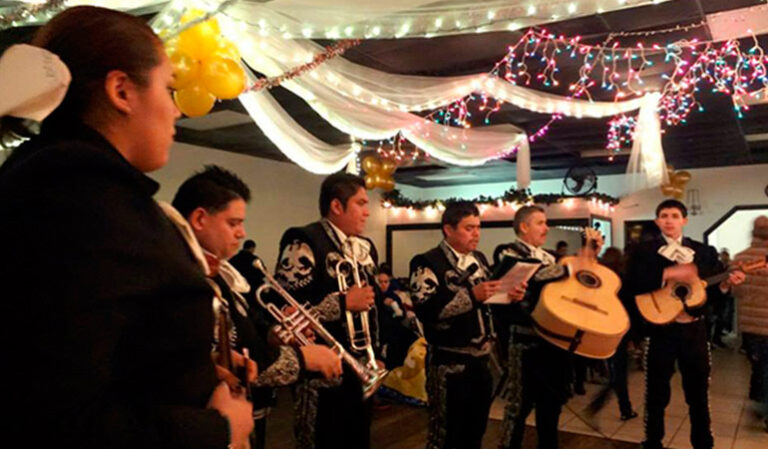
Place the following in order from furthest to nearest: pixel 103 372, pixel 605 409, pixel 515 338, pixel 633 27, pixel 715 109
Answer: pixel 715 109 → pixel 605 409 → pixel 633 27 → pixel 515 338 → pixel 103 372

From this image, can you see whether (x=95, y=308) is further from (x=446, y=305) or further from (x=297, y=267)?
(x=446, y=305)

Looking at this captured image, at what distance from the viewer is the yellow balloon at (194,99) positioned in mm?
3080

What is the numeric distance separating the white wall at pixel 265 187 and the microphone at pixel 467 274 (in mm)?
5273

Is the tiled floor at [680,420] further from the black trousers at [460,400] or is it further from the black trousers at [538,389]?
the black trousers at [460,400]

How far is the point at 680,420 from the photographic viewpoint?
490 cm

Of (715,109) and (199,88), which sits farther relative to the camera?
(715,109)

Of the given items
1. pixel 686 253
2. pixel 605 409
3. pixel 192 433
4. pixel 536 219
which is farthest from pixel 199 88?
pixel 605 409

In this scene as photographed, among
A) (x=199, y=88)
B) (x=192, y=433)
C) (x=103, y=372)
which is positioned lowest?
(x=192, y=433)

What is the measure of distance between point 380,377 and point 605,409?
3.59 metres

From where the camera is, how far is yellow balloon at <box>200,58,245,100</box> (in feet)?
9.61

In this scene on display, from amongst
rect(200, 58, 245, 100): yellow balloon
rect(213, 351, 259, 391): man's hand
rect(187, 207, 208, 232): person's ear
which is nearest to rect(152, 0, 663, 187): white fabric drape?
rect(200, 58, 245, 100): yellow balloon

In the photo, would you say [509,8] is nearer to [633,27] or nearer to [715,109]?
[633,27]

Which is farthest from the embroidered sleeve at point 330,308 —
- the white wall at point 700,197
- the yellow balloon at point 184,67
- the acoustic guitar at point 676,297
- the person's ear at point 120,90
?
the white wall at point 700,197

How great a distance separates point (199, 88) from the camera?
3061 millimetres
